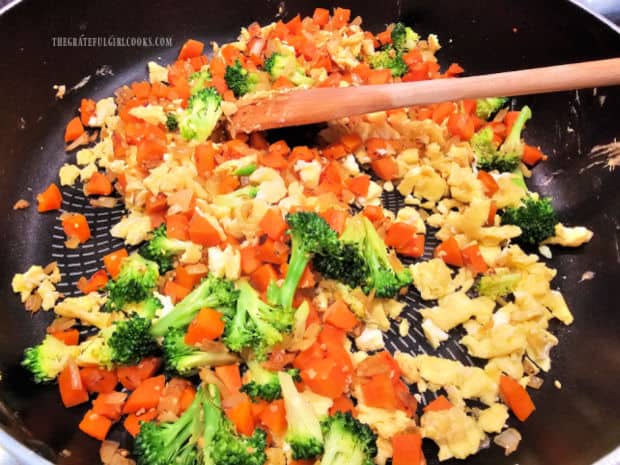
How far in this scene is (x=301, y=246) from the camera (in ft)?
6.07

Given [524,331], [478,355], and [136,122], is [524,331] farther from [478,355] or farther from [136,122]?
[136,122]

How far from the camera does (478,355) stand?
6.35 ft

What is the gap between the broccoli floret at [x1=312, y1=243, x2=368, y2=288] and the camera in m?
1.89

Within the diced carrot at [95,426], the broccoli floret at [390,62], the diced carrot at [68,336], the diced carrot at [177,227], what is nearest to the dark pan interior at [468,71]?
the diced carrot at [95,426]

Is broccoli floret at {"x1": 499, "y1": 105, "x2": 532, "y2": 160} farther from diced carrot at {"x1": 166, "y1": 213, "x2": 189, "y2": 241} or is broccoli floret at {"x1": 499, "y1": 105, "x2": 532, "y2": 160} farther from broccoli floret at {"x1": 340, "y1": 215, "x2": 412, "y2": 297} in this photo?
diced carrot at {"x1": 166, "y1": 213, "x2": 189, "y2": 241}

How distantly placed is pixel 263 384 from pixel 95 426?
0.56 m

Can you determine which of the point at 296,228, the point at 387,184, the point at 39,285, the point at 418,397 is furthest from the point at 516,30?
the point at 39,285

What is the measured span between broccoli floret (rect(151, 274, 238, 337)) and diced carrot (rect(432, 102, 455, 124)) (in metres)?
1.32

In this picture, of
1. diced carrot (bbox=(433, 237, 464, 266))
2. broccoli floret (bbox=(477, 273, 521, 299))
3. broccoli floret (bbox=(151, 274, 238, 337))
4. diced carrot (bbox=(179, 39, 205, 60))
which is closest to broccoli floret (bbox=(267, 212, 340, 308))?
broccoli floret (bbox=(151, 274, 238, 337))

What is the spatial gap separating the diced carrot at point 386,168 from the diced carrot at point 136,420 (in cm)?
136

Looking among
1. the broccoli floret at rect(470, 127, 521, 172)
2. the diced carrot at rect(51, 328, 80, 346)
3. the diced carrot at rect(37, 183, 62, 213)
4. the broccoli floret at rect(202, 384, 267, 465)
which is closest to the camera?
the broccoli floret at rect(202, 384, 267, 465)

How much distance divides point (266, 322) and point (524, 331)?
0.97 metres

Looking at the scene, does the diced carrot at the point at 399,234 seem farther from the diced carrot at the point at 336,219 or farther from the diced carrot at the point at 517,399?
the diced carrot at the point at 517,399

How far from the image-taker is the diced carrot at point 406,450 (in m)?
1.66
